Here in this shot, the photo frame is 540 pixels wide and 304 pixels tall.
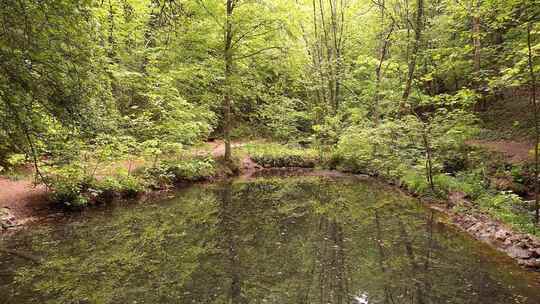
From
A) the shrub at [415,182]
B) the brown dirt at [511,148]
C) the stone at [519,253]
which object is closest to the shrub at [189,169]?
the shrub at [415,182]

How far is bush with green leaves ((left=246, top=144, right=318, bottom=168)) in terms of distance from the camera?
68.8ft

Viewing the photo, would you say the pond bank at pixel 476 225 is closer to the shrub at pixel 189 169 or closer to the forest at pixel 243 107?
the forest at pixel 243 107

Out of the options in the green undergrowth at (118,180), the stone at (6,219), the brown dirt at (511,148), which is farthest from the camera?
the brown dirt at (511,148)

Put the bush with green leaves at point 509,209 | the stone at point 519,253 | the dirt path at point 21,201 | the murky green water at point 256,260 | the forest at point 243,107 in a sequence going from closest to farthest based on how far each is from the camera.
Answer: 1. the forest at point 243,107
2. the murky green water at point 256,260
3. the stone at point 519,253
4. the bush with green leaves at point 509,209
5. the dirt path at point 21,201

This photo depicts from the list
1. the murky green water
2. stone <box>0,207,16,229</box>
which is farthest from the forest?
the murky green water

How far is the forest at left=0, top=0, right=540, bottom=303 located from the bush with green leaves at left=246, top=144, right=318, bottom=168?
0.08 m

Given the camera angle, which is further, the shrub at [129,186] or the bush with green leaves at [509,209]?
the shrub at [129,186]

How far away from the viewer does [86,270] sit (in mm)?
6613

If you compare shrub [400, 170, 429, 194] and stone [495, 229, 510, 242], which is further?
shrub [400, 170, 429, 194]

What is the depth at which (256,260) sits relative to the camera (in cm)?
721

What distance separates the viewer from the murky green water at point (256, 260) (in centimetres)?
580

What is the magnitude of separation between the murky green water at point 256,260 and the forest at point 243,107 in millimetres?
422

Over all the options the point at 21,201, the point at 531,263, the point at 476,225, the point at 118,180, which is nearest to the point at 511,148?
the point at 476,225

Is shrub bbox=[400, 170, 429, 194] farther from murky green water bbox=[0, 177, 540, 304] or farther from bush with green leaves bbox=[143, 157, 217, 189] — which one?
bush with green leaves bbox=[143, 157, 217, 189]
